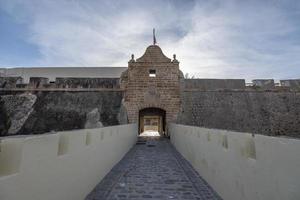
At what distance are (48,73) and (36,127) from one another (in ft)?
42.5

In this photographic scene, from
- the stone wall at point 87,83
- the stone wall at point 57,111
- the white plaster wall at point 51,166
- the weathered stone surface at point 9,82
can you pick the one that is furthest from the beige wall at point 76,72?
the white plaster wall at point 51,166

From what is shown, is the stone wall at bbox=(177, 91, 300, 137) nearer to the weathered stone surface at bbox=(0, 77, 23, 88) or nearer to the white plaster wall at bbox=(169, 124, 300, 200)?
the white plaster wall at bbox=(169, 124, 300, 200)

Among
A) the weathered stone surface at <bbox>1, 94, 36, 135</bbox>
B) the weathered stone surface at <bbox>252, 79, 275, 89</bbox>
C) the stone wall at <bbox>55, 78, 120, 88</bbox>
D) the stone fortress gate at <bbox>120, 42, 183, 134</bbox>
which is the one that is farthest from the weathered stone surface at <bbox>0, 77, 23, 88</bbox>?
the weathered stone surface at <bbox>252, 79, 275, 89</bbox>

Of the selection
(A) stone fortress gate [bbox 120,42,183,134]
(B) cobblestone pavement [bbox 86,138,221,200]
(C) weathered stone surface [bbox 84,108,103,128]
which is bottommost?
(B) cobblestone pavement [bbox 86,138,221,200]

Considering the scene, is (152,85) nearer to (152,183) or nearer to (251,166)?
(152,183)

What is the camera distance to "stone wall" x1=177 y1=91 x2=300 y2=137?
1247 centimetres

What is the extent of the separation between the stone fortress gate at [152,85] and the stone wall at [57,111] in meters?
0.90

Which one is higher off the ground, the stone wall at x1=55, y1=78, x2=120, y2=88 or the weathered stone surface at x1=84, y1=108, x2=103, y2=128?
the stone wall at x1=55, y1=78, x2=120, y2=88

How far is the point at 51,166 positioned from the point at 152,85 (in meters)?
10.9

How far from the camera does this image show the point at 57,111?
13.0 m

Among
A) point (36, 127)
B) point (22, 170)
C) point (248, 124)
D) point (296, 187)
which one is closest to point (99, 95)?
point (36, 127)

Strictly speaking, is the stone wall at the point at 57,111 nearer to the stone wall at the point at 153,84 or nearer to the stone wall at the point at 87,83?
Result: the stone wall at the point at 87,83

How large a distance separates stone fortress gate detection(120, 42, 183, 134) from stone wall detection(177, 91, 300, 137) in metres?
0.96

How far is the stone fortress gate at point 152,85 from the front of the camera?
41.9ft
